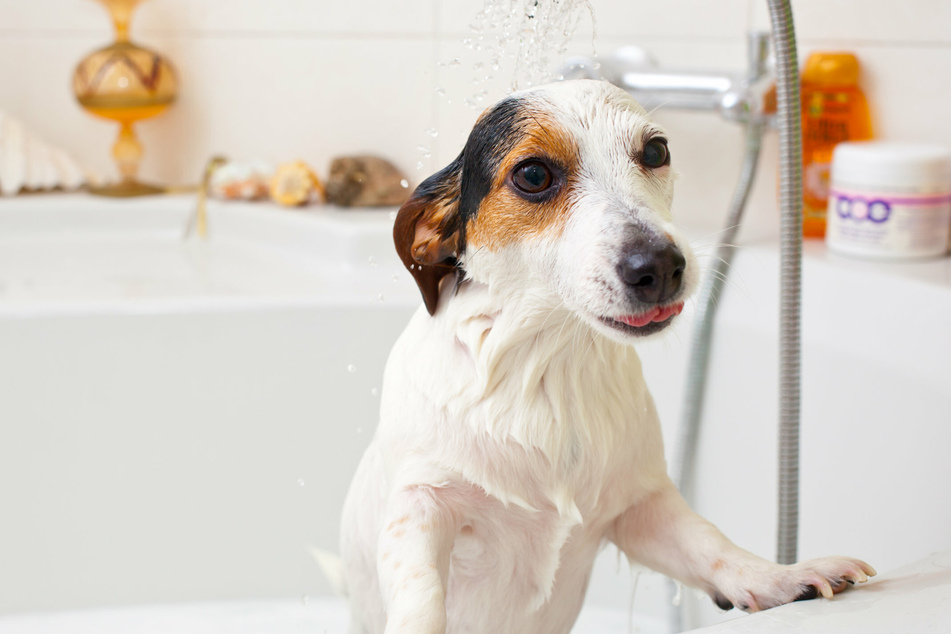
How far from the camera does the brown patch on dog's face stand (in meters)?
0.59

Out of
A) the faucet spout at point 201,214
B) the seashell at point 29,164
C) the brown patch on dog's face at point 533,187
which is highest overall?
the brown patch on dog's face at point 533,187

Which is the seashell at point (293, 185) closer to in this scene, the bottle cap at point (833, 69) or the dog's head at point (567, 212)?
the bottle cap at point (833, 69)

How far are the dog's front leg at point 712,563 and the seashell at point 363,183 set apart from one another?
102cm

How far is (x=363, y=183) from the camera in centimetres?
162

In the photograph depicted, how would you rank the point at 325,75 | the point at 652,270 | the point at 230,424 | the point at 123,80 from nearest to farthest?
the point at 652,270
the point at 230,424
the point at 123,80
the point at 325,75

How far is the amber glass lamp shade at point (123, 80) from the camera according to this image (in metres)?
1.58

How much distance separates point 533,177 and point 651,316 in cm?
12

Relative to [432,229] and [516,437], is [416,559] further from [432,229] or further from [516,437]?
[432,229]

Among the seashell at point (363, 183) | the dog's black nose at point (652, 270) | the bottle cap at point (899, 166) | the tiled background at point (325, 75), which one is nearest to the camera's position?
the dog's black nose at point (652, 270)

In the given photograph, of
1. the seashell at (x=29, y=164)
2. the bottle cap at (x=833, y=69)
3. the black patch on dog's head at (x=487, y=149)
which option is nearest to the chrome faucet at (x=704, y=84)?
the bottle cap at (x=833, y=69)

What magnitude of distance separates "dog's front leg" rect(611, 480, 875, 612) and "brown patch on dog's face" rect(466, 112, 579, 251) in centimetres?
23

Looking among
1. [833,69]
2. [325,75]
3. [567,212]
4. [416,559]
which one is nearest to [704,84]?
[833,69]

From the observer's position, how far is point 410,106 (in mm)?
1661

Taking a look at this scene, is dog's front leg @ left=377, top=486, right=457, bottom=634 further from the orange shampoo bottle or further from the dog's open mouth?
the orange shampoo bottle
